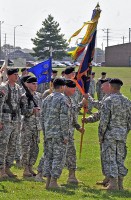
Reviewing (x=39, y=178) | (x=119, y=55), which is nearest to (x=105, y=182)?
(x=39, y=178)

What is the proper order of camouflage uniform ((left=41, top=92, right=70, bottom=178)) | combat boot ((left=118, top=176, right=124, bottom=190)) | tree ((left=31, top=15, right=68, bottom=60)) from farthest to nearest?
tree ((left=31, top=15, right=68, bottom=60)) → combat boot ((left=118, top=176, right=124, bottom=190)) → camouflage uniform ((left=41, top=92, right=70, bottom=178))

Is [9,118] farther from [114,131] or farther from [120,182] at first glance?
[120,182]

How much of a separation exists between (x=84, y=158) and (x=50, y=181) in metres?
4.57

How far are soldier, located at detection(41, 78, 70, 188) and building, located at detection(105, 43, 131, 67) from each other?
87.6 meters

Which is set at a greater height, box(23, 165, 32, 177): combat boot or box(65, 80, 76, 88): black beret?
box(65, 80, 76, 88): black beret

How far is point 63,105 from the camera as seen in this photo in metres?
11.4

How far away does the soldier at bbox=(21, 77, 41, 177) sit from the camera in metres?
13.1

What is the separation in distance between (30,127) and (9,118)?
2.43 ft

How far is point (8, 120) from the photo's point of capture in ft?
41.3

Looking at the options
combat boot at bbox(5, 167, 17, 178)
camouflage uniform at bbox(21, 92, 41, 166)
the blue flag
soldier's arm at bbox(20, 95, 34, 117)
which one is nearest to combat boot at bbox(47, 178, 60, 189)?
combat boot at bbox(5, 167, 17, 178)

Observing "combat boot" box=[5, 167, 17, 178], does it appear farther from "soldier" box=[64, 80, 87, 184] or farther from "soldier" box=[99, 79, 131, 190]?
"soldier" box=[99, 79, 131, 190]

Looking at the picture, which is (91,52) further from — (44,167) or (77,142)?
(77,142)

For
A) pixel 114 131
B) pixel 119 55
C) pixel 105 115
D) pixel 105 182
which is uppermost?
pixel 119 55

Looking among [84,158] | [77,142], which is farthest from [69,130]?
[77,142]
